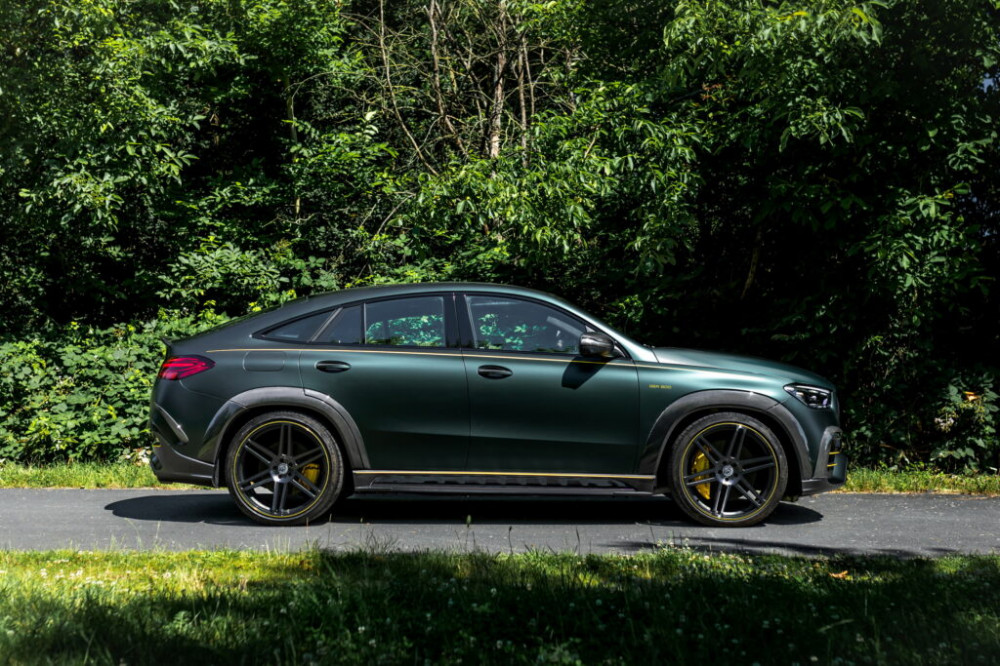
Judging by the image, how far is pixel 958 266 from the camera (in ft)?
31.6

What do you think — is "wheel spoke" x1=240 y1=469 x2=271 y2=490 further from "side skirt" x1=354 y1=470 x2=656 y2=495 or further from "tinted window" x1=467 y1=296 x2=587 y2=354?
"tinted window" x1=467 y1=296 x2=587 y2=354

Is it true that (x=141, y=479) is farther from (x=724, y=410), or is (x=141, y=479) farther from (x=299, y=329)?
(x=724, y=410)

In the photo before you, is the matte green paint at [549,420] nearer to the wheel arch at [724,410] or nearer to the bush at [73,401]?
the wheel arch at [724,410]

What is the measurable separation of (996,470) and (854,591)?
19.6 feet

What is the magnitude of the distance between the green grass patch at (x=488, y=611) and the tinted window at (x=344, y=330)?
6.63 ft

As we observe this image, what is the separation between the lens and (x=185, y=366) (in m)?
7.42

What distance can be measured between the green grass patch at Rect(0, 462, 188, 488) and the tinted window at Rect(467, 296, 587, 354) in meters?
3.60

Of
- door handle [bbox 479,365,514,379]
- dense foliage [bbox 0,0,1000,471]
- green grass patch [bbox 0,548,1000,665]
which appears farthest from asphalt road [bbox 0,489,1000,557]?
dense foliage [bbox 0,0,1000,471]

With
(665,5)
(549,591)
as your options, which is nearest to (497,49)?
(665,5)

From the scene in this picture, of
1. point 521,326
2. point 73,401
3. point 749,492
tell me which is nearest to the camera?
point 749,492

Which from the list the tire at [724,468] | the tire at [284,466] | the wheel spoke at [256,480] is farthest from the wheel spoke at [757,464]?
the wheel spoke at [256,480]

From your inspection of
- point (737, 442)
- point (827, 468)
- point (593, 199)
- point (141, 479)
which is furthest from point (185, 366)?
point (593, 199)

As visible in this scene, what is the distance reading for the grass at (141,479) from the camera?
934cm

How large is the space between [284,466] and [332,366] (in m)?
0.75
